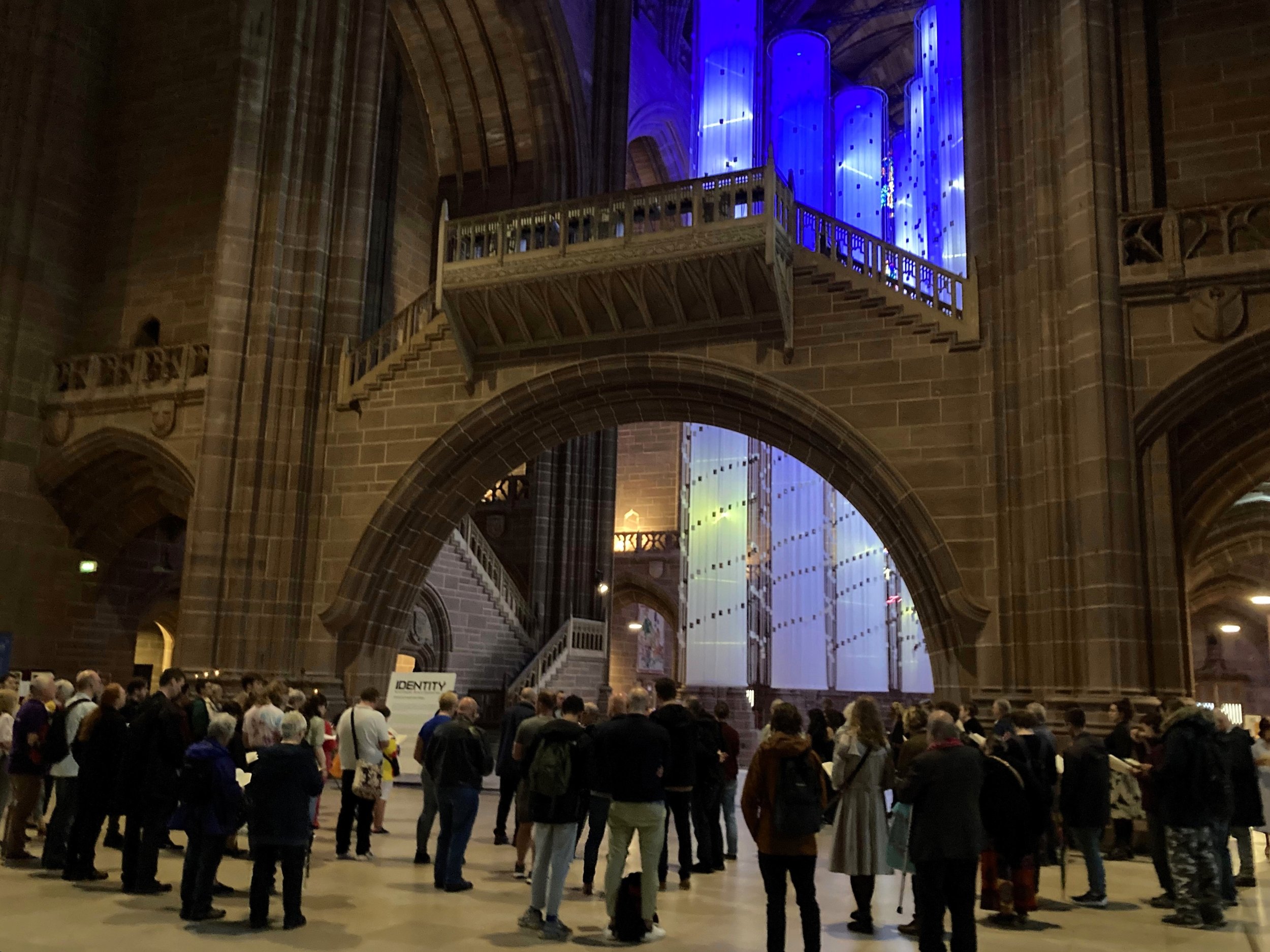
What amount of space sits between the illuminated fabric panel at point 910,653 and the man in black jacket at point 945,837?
1900 cm

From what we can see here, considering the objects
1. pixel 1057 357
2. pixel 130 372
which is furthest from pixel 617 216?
pixel 130 372

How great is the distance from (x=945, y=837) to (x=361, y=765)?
15.6 feet

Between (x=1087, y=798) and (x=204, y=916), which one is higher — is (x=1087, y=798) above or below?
above

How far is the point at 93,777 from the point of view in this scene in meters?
7.22

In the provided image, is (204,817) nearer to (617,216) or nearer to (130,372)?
(617,216)

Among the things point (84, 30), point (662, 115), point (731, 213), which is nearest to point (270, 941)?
point (731, 213)

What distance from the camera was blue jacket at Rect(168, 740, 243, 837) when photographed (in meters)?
6.23

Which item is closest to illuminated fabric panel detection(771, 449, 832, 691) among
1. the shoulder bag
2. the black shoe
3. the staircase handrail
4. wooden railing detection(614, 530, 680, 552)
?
wooden railing detection(614, 530, 680, 552)

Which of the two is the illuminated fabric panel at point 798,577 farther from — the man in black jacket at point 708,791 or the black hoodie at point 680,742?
the black hoodie at point 680,742

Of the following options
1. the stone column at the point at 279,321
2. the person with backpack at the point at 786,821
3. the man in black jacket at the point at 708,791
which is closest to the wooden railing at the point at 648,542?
the stone column at the point at 279,321

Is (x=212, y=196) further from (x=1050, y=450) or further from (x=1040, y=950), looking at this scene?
(x=1040, y=950)

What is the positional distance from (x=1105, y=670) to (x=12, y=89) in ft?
58.7

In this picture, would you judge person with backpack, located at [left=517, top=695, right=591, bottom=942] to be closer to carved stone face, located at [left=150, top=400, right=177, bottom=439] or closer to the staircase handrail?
the staircase handrail

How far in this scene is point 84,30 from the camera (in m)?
18.4
